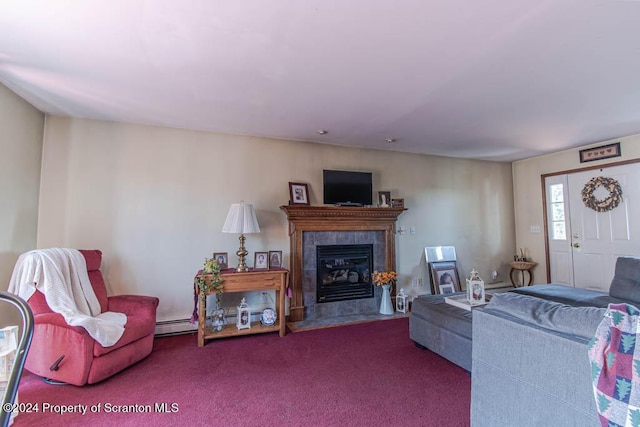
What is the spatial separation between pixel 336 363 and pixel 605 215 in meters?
4.30

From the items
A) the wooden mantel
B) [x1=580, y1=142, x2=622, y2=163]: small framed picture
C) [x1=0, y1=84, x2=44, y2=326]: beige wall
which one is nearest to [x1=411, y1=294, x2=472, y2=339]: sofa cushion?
the wooden mantel

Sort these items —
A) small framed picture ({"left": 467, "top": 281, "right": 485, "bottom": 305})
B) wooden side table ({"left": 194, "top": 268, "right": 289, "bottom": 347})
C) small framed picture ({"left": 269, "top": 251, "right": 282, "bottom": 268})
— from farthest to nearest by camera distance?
small framed picture ({"left": 269, "top": 251, "right": 282, "bottom": 268}), wooden side table ({"left": 194, "top": 268, "right": 289, "bottom": 347}), small framed picture ({"left": 467, "top": 281, "right": 485, "bottom": 305})

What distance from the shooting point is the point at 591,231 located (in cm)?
429

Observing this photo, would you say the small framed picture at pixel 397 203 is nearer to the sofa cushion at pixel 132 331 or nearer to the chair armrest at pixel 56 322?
the sofa cushion at pixel 132 331

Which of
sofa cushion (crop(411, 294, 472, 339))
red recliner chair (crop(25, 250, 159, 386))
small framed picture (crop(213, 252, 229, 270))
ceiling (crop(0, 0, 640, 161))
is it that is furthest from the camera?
small framed picture (crop(213, 252, 229, 270))

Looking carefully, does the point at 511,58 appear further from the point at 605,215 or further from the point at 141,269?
the point at 141,269

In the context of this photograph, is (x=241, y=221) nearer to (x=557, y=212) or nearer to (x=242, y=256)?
(x=242, y=256)

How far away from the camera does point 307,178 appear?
408cm

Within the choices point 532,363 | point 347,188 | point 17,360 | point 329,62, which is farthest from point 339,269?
point 17,360

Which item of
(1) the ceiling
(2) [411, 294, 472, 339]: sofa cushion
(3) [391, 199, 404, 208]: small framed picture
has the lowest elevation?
(2) [411, 294, 472, 339]: sofa cushion

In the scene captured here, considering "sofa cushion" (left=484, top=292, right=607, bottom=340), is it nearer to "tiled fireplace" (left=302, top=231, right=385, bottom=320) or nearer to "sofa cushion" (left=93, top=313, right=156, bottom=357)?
"tiled fireplace" (left=302, top=231, right=385, bottom=320)

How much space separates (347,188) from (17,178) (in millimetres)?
3457

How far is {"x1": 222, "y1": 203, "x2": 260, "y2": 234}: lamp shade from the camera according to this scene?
3254 mm

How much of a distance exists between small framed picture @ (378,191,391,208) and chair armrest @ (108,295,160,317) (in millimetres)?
3073
